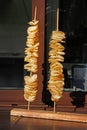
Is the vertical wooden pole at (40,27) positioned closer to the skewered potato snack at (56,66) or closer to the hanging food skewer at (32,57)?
the hanging food skewer at (32,57)

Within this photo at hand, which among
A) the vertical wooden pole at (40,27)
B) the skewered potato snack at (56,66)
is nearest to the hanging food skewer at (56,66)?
the skewered potato snack at (56,66)

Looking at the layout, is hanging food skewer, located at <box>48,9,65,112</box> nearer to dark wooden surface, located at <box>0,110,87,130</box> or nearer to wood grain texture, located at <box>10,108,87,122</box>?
wood grain texture, located at <box>10,108,87,122</box>

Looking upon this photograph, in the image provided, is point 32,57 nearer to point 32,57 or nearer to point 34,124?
point 32,57

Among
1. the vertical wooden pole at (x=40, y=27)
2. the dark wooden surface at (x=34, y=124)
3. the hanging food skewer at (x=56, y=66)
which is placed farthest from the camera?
the vertical wooden pole at (x=40, y=27)

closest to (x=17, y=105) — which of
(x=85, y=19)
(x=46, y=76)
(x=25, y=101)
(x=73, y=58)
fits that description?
(x=25, y=101)

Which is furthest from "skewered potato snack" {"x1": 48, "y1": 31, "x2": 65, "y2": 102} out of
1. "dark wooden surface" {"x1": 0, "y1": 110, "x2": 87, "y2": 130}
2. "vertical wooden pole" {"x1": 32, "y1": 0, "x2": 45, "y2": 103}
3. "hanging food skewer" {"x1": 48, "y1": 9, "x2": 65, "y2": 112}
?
"vertical wooden pole" {"x1": 32, "y1": 0, "x2": 45, "y2": 103}

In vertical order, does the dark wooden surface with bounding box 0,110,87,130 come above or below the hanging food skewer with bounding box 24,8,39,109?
below

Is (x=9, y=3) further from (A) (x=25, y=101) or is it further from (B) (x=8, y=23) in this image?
(A) (x=25, y=101)

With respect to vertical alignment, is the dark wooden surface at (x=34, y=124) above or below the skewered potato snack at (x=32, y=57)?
below

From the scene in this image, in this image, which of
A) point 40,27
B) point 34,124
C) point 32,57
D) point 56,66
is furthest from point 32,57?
point 34,124
